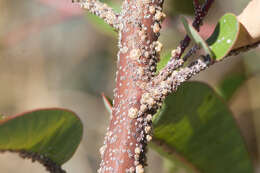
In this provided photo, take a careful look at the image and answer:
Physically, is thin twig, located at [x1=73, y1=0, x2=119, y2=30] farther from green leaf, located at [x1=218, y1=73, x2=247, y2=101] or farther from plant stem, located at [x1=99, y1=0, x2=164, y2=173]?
green leaf, located at [x1=218, y1=73, x2=247, y2=101]

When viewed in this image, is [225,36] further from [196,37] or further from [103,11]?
[103,11]

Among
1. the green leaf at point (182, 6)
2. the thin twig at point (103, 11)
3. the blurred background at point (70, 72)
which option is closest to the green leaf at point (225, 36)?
the thin twig at point (103, 11)

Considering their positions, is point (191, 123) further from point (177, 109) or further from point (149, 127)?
point (149, 127)

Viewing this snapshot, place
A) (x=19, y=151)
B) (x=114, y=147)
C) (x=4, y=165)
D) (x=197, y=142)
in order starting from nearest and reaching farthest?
(x=114, y=147)
(x=19, y=151)
(x=197, y=142)
(x=4, y=165)

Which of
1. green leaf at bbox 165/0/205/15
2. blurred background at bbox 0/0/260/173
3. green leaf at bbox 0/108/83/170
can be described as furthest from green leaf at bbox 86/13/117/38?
blurred background at bbox 0/0/260/173

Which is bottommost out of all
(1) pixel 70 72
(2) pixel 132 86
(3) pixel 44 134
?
(1) pixel 70 72

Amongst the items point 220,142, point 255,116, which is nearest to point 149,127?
point 220,142

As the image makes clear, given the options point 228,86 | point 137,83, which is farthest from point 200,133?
point 228,86

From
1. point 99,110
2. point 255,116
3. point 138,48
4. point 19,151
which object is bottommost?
point 99,110
